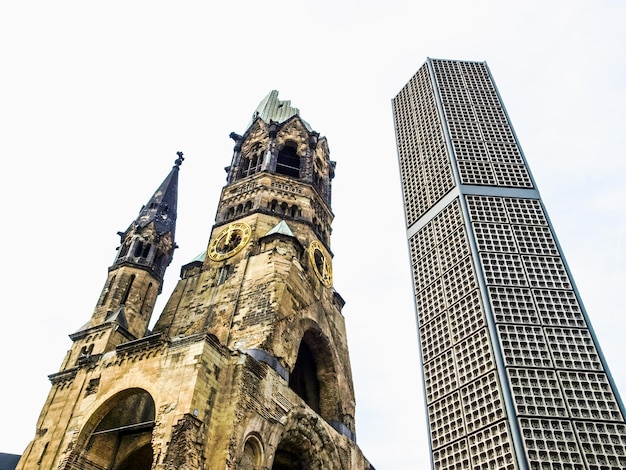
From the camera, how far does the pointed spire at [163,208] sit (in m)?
29.3

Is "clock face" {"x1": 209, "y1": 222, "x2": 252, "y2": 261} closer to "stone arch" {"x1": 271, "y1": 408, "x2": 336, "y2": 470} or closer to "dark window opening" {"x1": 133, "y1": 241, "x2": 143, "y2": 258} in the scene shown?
"dark window opening" {"x1": 133, "y1": 241, "x2": 143, "y2": 258}

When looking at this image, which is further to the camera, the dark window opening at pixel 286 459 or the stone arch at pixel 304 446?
the dark window opening at pixel 286 459

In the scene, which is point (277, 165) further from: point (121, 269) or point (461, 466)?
point (461, 466)

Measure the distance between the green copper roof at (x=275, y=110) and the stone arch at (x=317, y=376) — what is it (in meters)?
17.2

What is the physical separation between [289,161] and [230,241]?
963cm

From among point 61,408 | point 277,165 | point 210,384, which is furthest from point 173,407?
point 277,165

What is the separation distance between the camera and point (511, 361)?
13.9m

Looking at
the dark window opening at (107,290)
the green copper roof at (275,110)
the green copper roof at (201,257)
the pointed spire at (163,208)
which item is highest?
the green copper roof at (275,110)

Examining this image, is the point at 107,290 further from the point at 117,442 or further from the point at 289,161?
the point at 289,161

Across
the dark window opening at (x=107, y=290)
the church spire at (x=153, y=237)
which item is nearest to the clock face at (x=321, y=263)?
the church spire at (x=153, y=237)

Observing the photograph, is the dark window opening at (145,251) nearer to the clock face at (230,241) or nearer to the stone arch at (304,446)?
the clock face at (230,241)

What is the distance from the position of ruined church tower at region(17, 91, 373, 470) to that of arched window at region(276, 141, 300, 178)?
0.66ft

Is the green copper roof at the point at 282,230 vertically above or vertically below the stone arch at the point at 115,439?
above

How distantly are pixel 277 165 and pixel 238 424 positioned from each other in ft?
63.6
